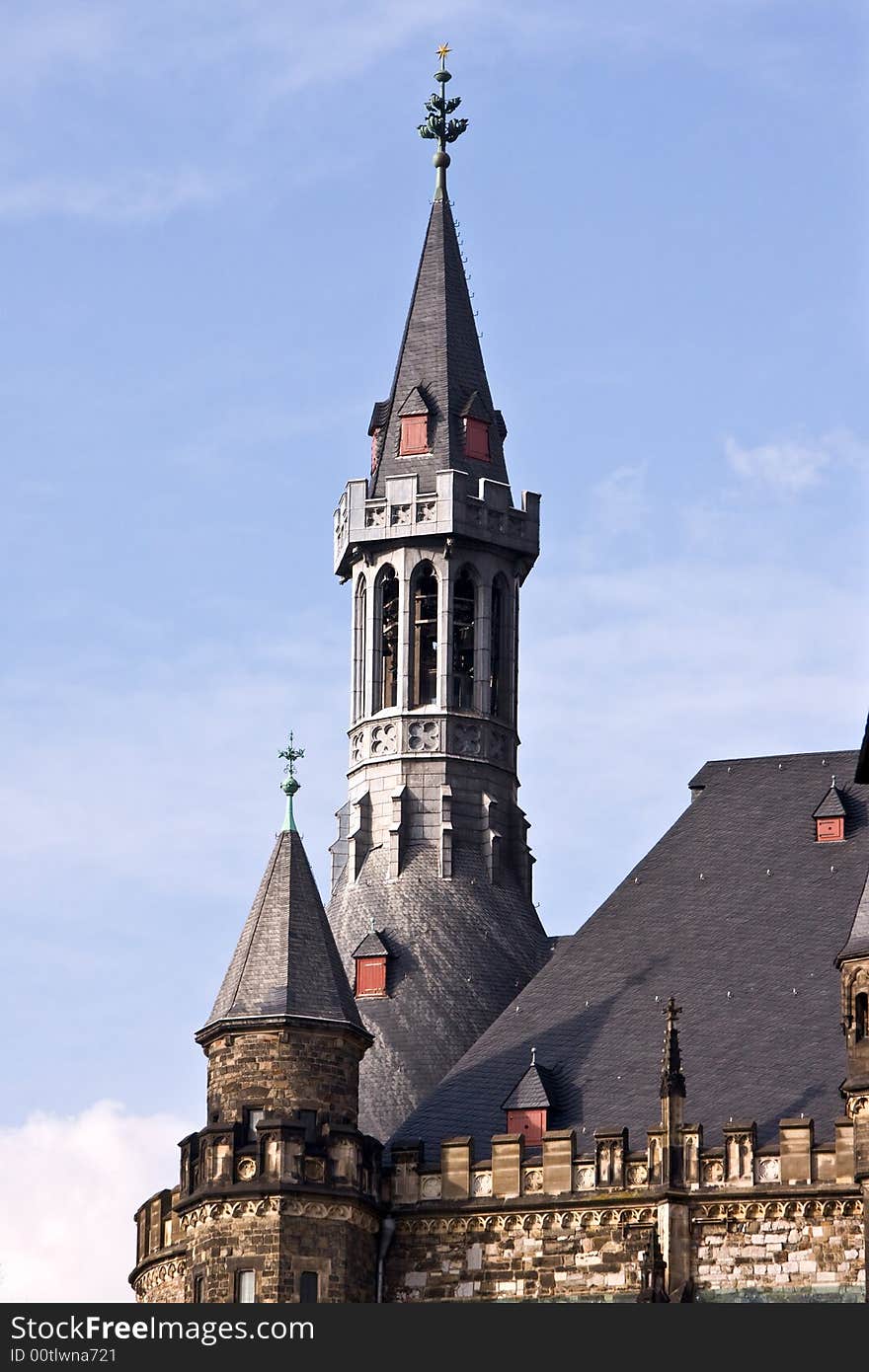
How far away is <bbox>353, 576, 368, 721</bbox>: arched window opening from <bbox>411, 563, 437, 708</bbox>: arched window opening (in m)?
1.04

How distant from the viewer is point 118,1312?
165ft

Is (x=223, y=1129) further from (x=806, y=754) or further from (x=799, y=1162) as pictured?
(x=806, y=754)

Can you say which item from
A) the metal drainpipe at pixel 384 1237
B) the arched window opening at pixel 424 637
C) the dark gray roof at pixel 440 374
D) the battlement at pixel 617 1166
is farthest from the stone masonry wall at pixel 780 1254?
the dark gray roof at pixel 440 374

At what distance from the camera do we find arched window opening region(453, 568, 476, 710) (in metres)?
77.1

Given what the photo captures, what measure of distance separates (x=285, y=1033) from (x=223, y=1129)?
5.86 ft

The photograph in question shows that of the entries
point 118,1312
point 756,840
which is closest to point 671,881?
point 756,840

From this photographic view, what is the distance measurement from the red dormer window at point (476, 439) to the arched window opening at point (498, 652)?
250 cm

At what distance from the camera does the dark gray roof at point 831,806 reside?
69750mm

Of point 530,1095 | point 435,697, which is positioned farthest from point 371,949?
point 530,1095

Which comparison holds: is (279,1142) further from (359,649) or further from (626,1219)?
(359,649)

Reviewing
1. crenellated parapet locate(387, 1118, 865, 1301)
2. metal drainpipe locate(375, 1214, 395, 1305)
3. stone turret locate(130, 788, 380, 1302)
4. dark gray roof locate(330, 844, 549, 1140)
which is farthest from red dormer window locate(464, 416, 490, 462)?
metal drainpipe locate(375, 1214, 395, 1305)

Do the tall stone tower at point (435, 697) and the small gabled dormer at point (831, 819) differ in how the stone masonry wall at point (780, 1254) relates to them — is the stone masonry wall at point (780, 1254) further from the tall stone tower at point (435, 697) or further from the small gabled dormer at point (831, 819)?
the tall stone tower at point (435, 697)

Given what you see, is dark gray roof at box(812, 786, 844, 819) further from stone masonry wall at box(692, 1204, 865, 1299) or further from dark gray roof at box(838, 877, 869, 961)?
stone masonry wall at box(692, 1204, 865, 1299)

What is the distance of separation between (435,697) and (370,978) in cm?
692
